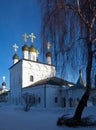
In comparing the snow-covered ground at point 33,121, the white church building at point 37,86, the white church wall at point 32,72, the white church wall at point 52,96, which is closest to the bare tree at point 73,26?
the snow-covered ground at point 33,121

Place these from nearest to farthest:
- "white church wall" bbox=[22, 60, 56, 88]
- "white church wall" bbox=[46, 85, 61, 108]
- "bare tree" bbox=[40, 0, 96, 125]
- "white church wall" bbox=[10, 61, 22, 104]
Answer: "bare tree" bbox=[40, 0, 96, 125], "white church wall" bbox=[46, 85, 61, 108], "white church wall" bbox=[22, 60, 56, 88], "white church wall" bbox=[10, 61, 22, 104]

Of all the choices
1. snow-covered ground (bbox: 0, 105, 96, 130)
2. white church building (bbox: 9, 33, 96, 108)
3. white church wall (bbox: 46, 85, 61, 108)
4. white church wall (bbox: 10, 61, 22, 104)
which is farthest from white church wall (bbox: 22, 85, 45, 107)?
snow-covered ground (bbox: 0, 105, 96, 130)

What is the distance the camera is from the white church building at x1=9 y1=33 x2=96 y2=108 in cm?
3794

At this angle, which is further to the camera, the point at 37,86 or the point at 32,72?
the point at 32,72

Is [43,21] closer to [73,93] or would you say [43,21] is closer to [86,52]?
[86,52]

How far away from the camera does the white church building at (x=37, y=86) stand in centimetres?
3794

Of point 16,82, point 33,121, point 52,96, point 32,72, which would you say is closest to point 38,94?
point 52,96

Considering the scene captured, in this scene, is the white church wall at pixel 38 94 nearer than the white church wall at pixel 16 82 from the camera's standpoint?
Yes

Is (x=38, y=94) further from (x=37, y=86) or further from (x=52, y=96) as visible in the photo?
(x=52, y=96)

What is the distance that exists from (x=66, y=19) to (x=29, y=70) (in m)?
37.4

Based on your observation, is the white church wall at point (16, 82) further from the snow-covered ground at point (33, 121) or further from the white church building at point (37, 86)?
the snow-covered ground at point (33, 121)

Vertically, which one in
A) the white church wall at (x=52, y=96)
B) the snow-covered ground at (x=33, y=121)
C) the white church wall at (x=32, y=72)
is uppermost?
the white church wall at (x=32, y=72)

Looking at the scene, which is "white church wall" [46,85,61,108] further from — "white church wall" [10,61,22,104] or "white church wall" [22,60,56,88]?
"white church wall" [10,61,22,104]

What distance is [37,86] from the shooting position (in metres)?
41.5
